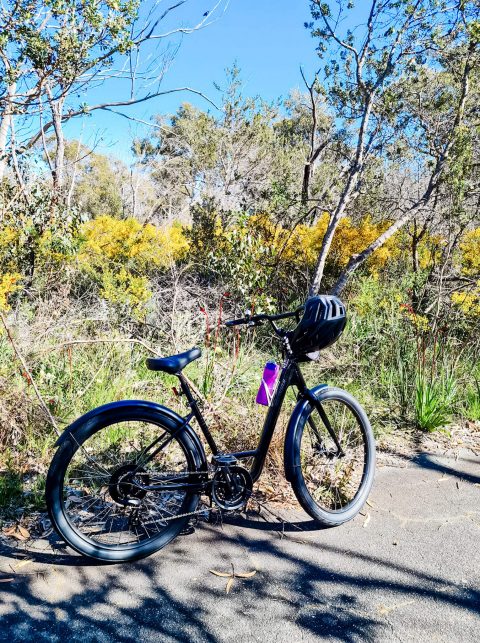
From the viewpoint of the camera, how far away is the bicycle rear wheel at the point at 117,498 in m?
2.15

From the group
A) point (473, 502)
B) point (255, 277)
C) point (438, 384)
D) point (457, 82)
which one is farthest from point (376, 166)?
point (473, 502)

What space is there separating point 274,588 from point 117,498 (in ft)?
2.69

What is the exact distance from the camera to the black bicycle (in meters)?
2.21

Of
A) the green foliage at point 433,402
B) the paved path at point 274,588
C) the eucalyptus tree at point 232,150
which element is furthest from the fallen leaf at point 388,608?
the eucalyptus tree at point 232,150

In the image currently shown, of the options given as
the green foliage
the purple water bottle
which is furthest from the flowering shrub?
the purple water bottle

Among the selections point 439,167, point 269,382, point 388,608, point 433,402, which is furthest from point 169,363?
point 439,167

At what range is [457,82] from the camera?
20.8 ft

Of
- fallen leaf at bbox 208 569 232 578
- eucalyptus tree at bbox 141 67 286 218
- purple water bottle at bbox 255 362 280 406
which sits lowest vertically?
fallen leaf at bbox 208 569 232 578

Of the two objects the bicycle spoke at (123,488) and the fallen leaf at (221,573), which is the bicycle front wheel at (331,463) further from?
the bicycle spoke at (123,488)

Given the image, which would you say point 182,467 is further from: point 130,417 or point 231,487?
point 130,417

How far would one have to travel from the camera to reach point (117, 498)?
7.50 feet

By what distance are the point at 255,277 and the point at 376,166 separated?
3.15 metres

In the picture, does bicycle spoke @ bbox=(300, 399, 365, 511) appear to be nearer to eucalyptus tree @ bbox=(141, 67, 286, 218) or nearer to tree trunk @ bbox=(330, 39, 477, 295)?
tree trunk @ bbox=(330, 39, 477, 295)

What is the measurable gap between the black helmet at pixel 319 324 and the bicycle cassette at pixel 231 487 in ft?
2.30
